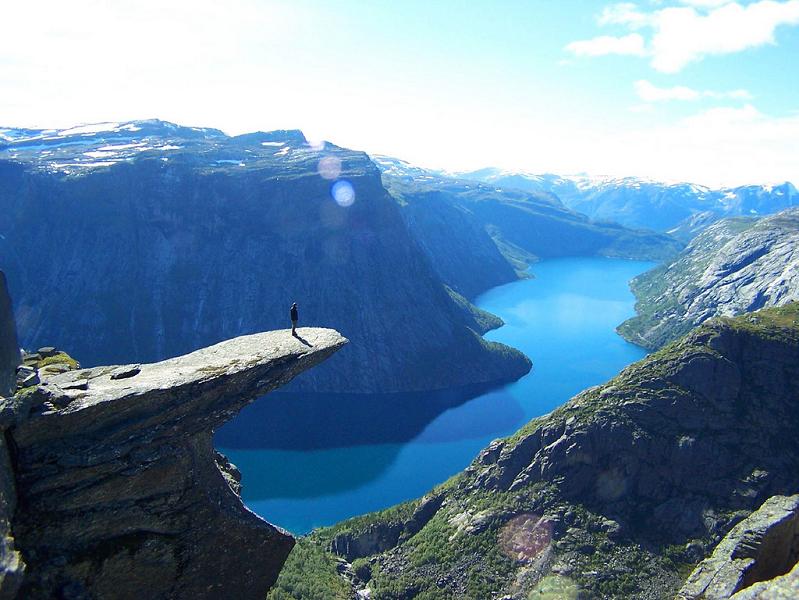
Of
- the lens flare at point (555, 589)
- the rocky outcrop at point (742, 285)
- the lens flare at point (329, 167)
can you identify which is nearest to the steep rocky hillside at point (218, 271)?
the lens flare at point (329, 167)

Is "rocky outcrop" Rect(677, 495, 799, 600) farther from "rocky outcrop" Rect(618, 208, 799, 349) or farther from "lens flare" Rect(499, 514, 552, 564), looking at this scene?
"rocky outcrop" Rect(618, 208, 799, 349)

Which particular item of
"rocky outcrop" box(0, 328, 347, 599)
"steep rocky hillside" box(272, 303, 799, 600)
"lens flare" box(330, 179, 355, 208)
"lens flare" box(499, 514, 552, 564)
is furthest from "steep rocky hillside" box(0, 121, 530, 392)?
"rocky outcrop" box(0, 328, 347, 599)

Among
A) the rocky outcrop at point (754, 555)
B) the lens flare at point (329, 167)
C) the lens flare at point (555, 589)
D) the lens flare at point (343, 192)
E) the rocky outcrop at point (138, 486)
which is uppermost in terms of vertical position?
the lens flare at point (329, 167)

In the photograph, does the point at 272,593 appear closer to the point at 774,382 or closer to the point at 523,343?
the point at 774,382

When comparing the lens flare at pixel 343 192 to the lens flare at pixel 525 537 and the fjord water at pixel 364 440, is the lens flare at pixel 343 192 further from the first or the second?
the lens flare at pixel 525 537

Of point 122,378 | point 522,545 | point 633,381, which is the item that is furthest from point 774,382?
point 122,378

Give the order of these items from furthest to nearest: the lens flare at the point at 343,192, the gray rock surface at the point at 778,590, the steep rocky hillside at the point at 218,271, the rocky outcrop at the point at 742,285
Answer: the lens flare at the point at 343,192, the rocky outcrop at the point at 742,285, the steep rocky hillside at the point at 218,271, the gray rock surface at the point at 778,590

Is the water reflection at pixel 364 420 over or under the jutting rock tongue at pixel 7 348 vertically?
under
